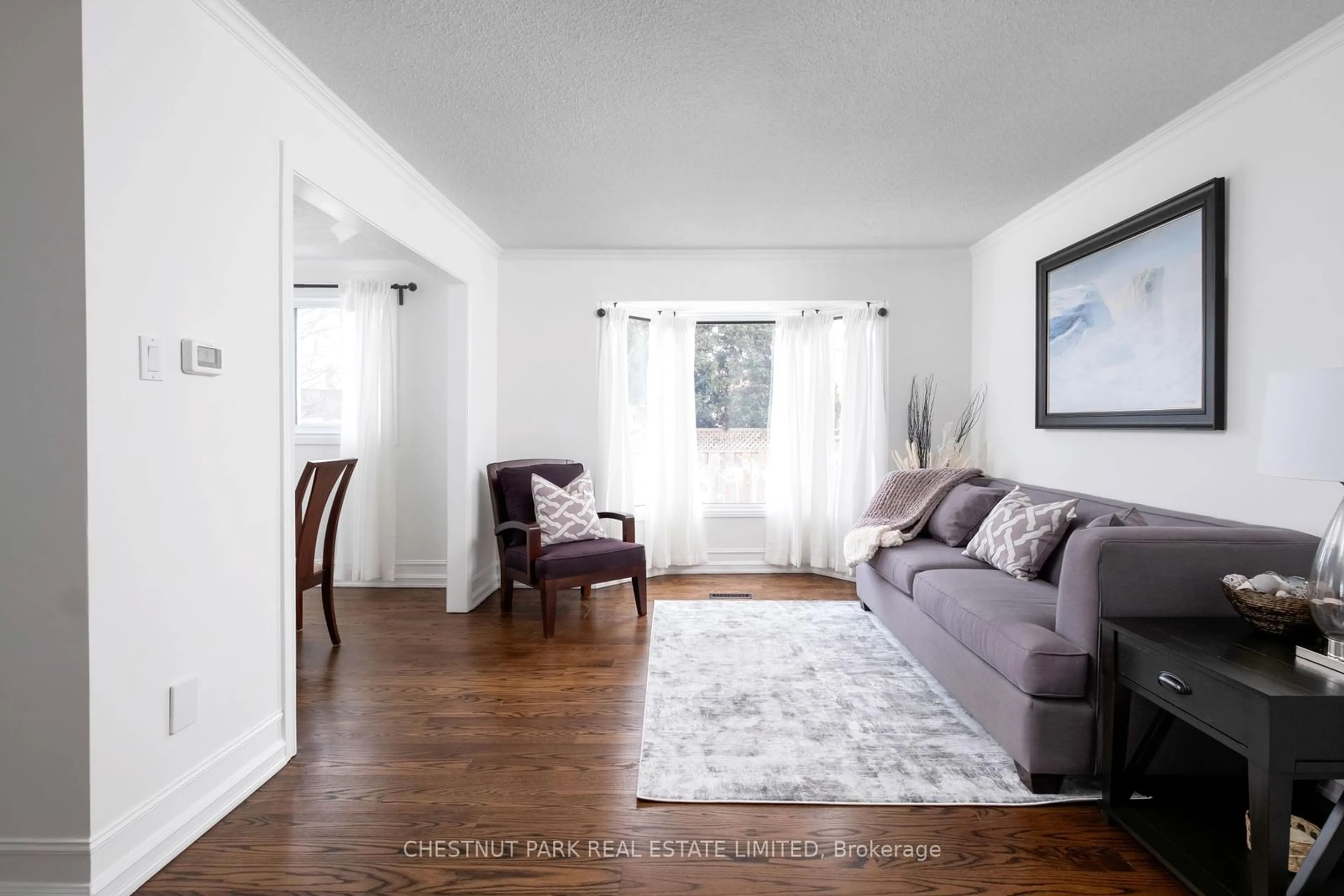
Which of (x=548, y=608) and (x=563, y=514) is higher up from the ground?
(x=563, y=514)

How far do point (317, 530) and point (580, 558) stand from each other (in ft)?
4.78

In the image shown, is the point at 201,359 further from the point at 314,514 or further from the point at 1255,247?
the point at 1255,247

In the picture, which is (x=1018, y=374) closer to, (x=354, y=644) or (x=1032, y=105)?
(x=1032, y=105)

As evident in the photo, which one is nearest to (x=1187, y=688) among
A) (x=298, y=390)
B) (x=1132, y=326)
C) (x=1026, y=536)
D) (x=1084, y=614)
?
(x=1084, y=614)

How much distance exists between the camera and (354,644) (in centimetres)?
363

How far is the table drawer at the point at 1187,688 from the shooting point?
4.90 ft

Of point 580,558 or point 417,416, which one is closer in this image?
point 580,558

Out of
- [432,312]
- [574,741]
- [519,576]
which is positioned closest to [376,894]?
[574,741]

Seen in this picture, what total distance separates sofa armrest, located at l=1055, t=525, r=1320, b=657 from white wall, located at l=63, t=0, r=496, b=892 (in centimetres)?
275

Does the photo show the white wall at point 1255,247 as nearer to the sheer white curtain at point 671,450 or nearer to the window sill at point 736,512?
the window sill at point 736,512

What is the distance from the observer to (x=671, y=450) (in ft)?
16.8

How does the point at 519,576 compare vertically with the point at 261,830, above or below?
above

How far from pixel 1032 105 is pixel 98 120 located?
10.3 feet

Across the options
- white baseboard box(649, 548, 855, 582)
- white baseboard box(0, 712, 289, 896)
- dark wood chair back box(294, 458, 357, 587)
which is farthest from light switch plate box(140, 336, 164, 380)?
white baseboard box(649, 548, 855, 582)
